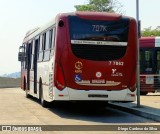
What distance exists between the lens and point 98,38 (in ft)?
55.6

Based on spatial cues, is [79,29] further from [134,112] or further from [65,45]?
[134,112]

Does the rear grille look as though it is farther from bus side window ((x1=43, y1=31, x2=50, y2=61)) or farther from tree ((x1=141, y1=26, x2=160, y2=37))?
tree ((x1=141, y1=26, x2=160, y2=37))

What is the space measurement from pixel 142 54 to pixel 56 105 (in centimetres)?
904

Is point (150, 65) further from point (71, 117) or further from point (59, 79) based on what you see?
point (71, 117)

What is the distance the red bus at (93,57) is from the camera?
54.7 ft

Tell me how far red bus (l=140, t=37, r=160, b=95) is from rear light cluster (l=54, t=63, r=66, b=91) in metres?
12.6

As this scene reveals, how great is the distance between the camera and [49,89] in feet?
59.0

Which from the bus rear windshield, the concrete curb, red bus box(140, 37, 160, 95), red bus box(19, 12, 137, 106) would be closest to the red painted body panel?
red bus box(140, 37, 160, 95)

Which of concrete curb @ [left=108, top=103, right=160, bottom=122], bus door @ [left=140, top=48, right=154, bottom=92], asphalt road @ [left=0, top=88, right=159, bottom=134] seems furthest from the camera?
bus door @ [left=140, top=48, right=154, bottom=92]

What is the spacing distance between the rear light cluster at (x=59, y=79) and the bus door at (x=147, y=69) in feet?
41.3

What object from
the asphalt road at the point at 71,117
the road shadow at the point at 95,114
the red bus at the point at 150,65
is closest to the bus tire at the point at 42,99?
the road shadow at the point at 95,114

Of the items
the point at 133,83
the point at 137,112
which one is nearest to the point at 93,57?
the point at 133,83

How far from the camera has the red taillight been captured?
16.7 metres

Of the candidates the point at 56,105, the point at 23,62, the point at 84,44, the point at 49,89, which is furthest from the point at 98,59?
the point at 23,62
